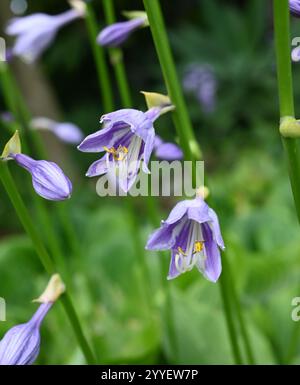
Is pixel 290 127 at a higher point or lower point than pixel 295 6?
lower

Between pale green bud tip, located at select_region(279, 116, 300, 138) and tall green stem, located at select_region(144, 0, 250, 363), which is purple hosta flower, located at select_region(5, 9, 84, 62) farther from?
pale green bud tip, located at select_region(279, 116, 300, 138)

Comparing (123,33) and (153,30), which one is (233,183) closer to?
(123,33)

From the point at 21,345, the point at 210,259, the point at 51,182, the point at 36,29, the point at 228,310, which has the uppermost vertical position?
the point at 36,29

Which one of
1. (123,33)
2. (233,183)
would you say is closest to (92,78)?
(233,183)

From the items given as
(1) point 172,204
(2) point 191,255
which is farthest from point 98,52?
(1) point 172,204

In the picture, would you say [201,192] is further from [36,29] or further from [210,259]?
[36,29]

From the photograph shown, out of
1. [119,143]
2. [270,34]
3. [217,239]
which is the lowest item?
[217,239]

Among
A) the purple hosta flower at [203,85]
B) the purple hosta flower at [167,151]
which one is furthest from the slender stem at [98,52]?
the purple hosta flower at [203,85]
